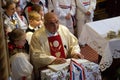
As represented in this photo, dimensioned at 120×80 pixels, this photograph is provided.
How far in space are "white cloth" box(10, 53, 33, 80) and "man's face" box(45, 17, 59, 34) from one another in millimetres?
390

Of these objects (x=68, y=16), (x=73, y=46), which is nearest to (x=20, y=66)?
(x=73, y=46)

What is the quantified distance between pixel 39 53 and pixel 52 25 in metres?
0.33

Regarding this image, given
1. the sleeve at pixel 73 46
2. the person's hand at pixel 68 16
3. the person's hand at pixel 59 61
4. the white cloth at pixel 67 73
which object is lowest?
the white cloth at pixel 67 73

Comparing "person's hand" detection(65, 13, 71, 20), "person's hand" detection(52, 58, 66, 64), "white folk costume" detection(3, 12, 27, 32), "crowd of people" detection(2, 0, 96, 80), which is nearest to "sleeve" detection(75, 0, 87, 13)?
"person's hand" detection(65, 13, 71, 20)

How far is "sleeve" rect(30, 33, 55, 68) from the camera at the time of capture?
256 cm

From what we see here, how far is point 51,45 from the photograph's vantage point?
2697mm

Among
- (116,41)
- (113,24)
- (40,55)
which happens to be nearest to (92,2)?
(113,24)

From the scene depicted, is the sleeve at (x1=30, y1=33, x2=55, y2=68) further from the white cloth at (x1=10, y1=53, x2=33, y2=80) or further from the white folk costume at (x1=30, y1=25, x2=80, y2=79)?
the white cloth at (x1=10, y1=53, x2=33, y2=80)

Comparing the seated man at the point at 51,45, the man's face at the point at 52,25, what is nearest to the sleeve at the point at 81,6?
the seated man at the point at 51,45

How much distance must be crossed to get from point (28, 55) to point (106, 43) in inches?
34.4

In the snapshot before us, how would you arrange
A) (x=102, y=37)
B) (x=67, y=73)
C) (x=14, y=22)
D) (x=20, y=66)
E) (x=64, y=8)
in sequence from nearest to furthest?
(x=67, y=73)
(x=20, y=66)
(x=102, y=37)
(x=14, y=22)
(x=64, y=8)

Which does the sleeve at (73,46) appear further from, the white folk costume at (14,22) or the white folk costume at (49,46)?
the white folk costume at (14,22)

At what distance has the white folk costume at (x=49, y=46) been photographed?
2588 millimetres

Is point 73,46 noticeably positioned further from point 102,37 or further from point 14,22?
point 14,22
